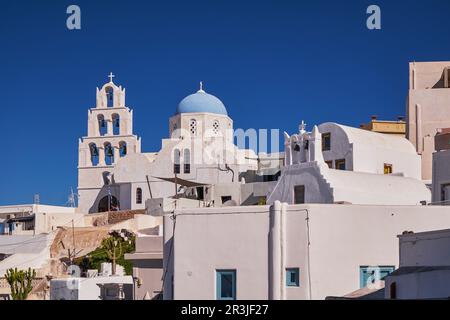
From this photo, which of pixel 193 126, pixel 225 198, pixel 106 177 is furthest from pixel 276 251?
pixel 106 177

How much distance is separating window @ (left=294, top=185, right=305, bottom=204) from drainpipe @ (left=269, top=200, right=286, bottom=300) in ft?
19.4

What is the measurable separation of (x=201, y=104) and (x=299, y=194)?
2454 cm

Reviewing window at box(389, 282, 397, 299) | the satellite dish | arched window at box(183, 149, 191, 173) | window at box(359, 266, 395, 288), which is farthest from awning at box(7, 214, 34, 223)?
window at box(389, 282, 397, 299)

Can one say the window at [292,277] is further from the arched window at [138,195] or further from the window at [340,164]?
the arched window at [138,195]

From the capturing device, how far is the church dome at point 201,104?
1938 inches

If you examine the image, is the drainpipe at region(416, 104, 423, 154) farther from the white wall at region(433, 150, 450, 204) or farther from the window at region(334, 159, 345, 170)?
the white wall at region(433, 150, 450, 204)

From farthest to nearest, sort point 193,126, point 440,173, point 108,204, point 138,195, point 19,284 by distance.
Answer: point 193,126
point 108,204
point 138,195
point 19,284
point 440,173

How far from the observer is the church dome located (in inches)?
1938

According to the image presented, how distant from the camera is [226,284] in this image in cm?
1959

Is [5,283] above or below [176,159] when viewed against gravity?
below

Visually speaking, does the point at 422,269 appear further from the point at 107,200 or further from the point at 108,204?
the point at 107,200

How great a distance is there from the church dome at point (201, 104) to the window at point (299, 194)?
78.3 ft

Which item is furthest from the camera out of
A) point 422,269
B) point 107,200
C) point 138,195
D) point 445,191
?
point 107,200
